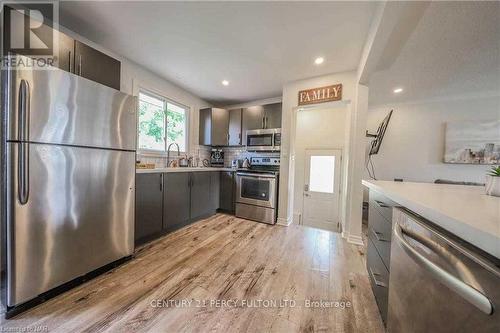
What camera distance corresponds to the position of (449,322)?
461 millimetres

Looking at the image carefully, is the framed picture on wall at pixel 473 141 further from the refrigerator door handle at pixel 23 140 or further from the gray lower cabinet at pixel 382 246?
the refrigerator door handle at pixel 23 140

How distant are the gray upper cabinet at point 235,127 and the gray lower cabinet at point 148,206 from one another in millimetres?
1721

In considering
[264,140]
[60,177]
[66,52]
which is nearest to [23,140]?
[60,177]

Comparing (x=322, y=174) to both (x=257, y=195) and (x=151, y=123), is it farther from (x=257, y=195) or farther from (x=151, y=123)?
(x=151, y=123)

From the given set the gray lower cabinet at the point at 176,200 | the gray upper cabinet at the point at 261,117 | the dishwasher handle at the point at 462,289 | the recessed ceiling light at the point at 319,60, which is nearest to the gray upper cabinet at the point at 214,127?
the gray upper cabinet at the point at 261,117

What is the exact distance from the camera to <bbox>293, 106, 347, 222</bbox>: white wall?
3.52m

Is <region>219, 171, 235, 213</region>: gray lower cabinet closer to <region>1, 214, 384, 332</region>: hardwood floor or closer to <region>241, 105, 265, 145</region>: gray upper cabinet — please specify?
<region>241, 105, 265, 145</region>: gray upper cabinet

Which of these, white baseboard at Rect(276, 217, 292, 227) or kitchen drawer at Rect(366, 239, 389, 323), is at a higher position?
kitchen drawer at Rect(366, 239, 389, 323)

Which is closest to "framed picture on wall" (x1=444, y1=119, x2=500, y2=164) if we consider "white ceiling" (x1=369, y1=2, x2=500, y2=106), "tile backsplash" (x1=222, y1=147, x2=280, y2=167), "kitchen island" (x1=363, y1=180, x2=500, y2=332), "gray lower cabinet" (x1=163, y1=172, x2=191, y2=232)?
"white ceiling" (x1=369, y1=2, x2=500, y2=106)

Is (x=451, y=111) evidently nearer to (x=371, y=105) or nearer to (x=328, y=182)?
(x=371, y=105)

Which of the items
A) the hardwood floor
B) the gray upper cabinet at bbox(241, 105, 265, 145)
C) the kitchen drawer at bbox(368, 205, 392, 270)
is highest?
the gray upper cabinet at bbox(241, 105, 265, 145)

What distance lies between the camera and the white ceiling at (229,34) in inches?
61.1

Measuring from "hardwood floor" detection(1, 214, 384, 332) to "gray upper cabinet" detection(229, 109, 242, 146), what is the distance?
202cm

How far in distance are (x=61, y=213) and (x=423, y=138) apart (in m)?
3.97
